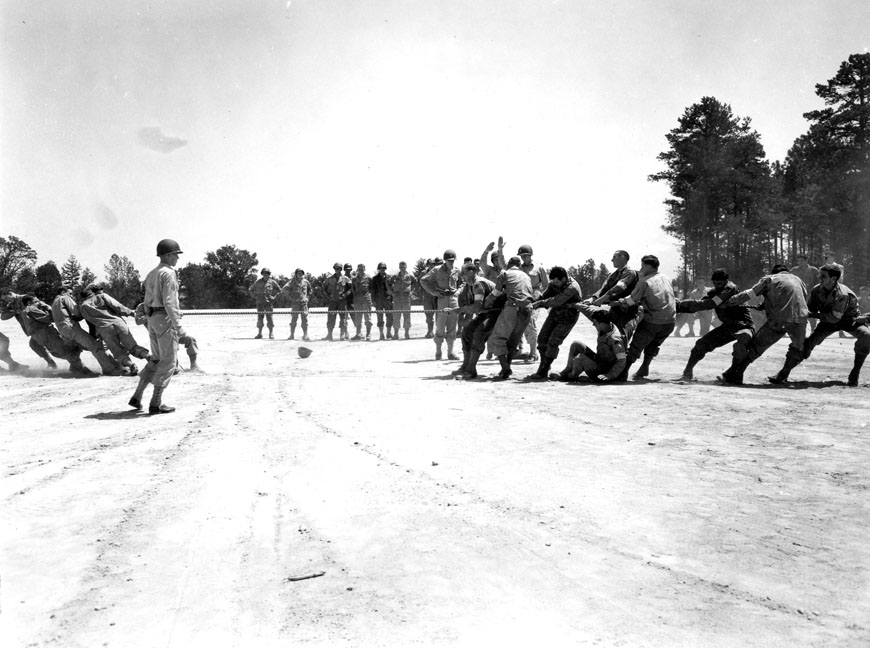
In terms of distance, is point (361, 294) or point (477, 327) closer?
point (477, 327)

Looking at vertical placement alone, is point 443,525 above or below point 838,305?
below

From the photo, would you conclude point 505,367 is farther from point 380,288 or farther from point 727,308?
point 380,288

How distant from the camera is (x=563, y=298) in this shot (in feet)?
36.2

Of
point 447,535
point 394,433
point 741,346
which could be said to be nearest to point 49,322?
point 394,433

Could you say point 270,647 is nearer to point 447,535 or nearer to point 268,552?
point 268,552

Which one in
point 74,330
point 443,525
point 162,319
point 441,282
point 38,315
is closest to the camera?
point 443,525

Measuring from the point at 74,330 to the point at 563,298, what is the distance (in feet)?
29.3

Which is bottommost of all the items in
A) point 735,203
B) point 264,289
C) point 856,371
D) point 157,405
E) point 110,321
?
point 157,405

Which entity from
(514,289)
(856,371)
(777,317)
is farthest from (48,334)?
(856,371)

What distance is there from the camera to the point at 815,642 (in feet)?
10.2

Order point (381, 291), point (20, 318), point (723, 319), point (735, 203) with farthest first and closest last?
point (735, 203) → point (381, 291) → point (20, 318) → point (723, 319)

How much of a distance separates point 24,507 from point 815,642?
17.1 feet

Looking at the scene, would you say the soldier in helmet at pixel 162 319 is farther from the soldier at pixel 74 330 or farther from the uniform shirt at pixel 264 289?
the uniform shirt at pixel 264 289

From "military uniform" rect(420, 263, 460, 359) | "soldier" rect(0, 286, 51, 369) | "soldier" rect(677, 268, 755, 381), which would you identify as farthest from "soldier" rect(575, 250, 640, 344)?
"soldier" rect(0, 286, 51, 369)
